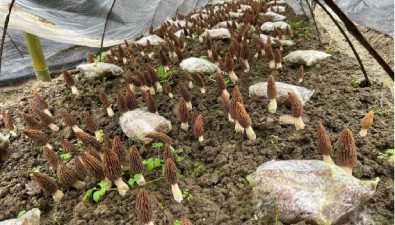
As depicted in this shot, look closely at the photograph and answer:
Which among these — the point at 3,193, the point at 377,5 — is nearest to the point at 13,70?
the point at 3,193

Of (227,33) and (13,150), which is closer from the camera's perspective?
(13,150)

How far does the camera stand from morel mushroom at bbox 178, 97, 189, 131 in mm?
2686

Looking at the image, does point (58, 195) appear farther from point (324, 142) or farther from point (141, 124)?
point (324, 142)

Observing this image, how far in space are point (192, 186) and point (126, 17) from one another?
185 inches

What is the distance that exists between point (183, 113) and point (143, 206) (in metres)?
1.18

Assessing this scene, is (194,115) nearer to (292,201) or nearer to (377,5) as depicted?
(292,201)

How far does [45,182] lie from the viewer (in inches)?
83.7

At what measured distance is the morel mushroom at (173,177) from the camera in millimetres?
1916

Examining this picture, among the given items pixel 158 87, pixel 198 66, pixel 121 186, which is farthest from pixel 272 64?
pixel 121 186

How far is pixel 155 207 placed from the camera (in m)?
2.00

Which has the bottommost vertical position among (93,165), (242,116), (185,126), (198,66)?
(198,66)

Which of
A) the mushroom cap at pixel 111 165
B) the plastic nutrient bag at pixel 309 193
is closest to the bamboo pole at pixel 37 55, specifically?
the mushroom cap at pixel 111 165

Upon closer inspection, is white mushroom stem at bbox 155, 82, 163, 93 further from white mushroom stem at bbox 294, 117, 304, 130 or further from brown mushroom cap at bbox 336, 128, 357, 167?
brown mushroom cap at bbox 336, 128, 357, 167

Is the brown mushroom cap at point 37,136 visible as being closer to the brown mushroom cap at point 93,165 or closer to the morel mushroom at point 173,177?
the brown mushroom cap at point 93,165
